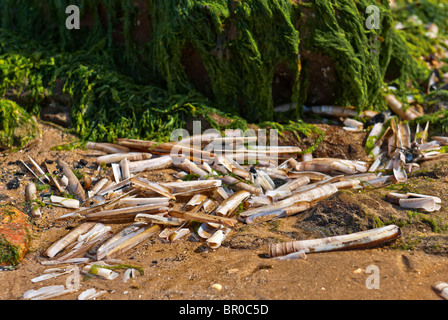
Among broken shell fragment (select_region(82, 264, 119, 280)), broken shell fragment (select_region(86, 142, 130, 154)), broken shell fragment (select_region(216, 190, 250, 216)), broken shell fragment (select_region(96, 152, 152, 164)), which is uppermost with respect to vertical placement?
broken shell fragment (select_region(86, 142, 130, 154))

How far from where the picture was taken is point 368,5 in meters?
6.20

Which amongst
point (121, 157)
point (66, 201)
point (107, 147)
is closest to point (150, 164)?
point (121, 157)

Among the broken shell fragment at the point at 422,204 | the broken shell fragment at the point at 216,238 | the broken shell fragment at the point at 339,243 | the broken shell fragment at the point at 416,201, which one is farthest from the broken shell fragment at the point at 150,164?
the broken shell fragment at the point at 422,204

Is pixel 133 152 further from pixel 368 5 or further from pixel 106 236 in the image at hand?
pixel 368 5

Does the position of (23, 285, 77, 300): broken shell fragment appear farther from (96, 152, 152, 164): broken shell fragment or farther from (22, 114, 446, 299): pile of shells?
(96, 152, 152, 164): broken shell fragment

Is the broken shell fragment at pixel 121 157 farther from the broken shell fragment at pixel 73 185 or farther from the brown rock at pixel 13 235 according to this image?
the brown rock at pixel 13 235

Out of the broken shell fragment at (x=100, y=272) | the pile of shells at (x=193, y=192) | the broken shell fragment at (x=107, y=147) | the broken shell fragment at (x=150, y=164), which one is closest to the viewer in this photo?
the broken shell fragment at (x=100, y=272)

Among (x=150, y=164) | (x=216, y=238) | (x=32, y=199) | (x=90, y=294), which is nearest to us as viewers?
(x=90, y=294)

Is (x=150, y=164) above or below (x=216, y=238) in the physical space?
above

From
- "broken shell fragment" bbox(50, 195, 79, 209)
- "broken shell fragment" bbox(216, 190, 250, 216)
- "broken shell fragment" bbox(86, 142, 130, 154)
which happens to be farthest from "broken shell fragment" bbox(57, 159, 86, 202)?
"broken shell fragment" bbox(216, 190, 250, 216)

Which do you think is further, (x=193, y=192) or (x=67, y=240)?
(x=193, y=192)

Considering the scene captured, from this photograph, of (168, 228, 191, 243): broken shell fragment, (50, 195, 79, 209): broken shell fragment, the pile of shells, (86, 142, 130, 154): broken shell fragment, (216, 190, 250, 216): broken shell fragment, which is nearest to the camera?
the pile of shells

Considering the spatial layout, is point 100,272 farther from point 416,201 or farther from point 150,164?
point 416,201
